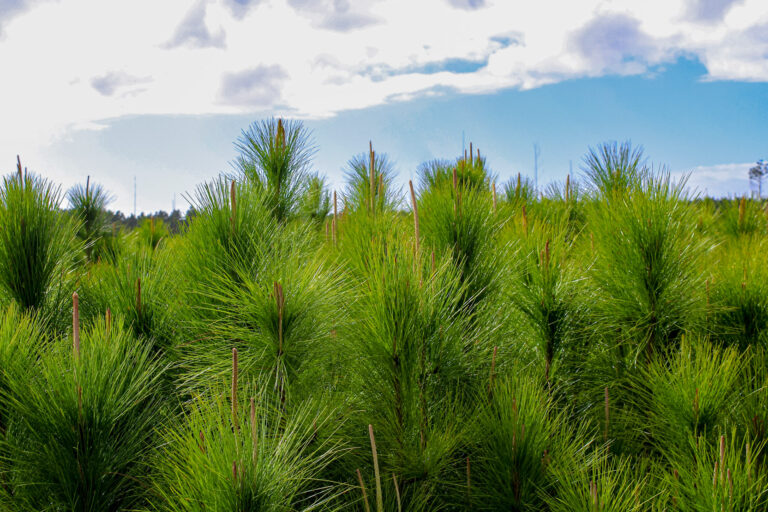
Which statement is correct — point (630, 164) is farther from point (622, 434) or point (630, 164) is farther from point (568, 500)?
point (568, 500)

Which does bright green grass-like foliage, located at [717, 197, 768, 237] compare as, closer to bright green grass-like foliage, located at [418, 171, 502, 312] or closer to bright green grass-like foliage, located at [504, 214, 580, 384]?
bright green grass-like foliage, located at [504, 214, 580, 384]

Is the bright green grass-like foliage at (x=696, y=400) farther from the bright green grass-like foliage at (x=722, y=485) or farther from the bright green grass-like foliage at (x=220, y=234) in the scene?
the bright green grass-like foliage at (x=220, y=234)

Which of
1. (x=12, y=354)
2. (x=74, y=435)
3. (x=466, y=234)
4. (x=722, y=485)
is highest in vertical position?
(x=466, y=234)

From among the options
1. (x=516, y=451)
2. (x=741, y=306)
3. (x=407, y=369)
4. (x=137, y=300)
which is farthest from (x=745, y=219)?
(x=137, y=300)

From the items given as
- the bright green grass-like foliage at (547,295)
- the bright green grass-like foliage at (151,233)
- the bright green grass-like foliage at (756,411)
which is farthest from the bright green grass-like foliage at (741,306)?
the bright green grass-like foliage at (151,233)

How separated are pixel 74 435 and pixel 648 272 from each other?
1.49 m

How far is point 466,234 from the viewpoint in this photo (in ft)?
4.92

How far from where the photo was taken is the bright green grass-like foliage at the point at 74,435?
3.11ft

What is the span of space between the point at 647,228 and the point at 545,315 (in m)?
0.39

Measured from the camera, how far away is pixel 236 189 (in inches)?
55.6

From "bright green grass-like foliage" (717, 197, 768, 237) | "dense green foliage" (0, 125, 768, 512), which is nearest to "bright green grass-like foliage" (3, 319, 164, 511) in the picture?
"dense green foliage" (0, 125, 768, 512)

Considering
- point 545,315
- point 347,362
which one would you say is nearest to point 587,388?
point 545,315

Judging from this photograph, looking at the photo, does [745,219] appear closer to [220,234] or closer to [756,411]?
[756,411]

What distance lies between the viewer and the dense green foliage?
3.16 feet
